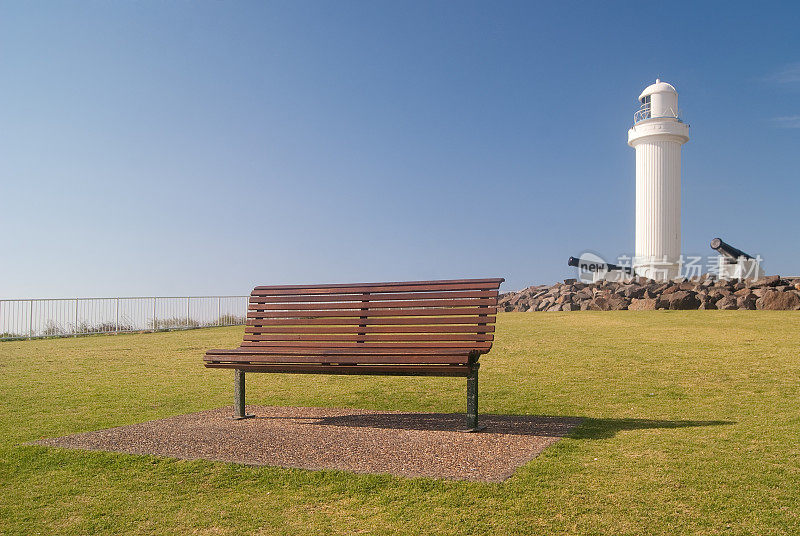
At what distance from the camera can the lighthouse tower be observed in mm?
26531

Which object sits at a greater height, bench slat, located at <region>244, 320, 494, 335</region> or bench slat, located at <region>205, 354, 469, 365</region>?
bench slat, located at <region>244, 320, 494, 335</region>

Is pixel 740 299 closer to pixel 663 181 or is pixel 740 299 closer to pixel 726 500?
pixel 663 181

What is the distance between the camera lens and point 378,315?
5902 mm

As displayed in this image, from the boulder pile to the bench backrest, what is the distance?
14.9m

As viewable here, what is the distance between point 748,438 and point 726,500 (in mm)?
1501

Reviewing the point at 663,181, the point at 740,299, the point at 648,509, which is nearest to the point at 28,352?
the point at 648,509

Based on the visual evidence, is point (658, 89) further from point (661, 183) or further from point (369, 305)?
point (369, 305)

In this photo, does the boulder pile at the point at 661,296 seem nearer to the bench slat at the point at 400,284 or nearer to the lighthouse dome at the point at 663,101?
the lighthouse dome at the point at 663,101

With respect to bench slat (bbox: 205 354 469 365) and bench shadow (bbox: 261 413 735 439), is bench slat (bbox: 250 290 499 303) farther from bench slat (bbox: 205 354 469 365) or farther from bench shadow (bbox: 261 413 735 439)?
bench shadow (bbox: 261 413 735 439)

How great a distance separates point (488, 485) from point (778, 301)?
56.0 feet

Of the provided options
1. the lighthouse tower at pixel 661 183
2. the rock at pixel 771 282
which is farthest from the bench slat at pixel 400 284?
the lighthouse tower at pixel 661 183

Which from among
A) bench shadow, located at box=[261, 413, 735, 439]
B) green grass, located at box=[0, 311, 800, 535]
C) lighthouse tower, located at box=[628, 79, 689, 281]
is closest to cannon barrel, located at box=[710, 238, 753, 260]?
lighthouse tower, located at box=[628, 79, 689, 281]

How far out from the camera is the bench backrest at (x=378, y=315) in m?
5.48

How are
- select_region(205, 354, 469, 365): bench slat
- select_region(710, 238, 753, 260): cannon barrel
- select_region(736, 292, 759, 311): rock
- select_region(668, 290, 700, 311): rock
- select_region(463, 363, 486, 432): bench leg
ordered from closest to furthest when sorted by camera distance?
select_region(205, 354, 469, 365): bench slat
select_region(463, 363, 486, 432): bench leg
select_region(736, 292, 759, 311): rock
select_region(668, 290, 700, 311): rock
select_region(710, 238, 753, 260): cannon barrel
